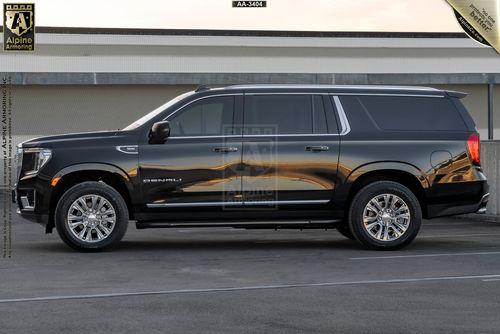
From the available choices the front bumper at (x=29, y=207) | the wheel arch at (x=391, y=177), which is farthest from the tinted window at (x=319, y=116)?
the front bumper at (x=29, y=207)

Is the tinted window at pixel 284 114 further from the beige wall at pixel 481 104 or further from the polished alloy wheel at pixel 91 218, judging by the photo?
the beige wall at pixel 481 104

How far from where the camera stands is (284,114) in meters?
13.7

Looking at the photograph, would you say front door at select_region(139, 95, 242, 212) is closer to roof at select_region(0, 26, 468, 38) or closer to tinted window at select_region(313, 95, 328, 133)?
tinted window at select_region(313, 95, 328, 133)

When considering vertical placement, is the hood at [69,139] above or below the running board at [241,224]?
above

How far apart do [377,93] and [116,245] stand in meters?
3.93

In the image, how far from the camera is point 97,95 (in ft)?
126

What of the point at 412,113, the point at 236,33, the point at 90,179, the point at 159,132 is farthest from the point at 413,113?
the point at 236,33

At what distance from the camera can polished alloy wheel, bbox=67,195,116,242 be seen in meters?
13.3

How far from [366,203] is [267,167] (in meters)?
1.30

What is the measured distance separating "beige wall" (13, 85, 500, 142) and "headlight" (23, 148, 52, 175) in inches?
967

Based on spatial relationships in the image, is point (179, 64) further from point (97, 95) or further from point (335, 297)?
point (335, 297)

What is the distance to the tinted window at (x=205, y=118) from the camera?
13555 mm

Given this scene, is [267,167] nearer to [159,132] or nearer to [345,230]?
[159,132]

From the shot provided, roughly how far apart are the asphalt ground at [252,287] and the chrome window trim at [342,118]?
1.49 meters
